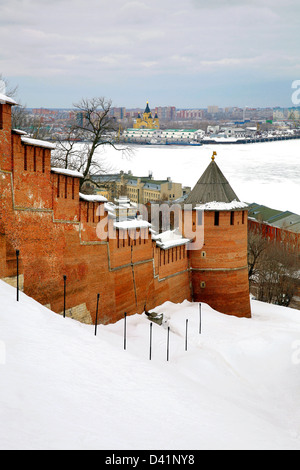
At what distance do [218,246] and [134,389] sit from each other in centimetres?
811

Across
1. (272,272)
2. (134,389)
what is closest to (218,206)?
(134,389)

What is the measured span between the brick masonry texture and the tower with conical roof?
42 mm

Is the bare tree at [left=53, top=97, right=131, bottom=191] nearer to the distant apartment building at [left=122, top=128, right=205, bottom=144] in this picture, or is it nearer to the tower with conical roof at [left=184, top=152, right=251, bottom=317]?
the tower with conical roof at [left=184, top=152, right=251, bottom=317]

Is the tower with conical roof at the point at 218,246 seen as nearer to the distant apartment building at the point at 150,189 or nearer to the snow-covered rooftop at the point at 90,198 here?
the snow-covered rooftop at the point at 90,198

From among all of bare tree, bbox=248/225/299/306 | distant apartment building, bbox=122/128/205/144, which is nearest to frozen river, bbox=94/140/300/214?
bare tree, bbox=248/225/299/306

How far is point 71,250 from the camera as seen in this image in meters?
10.6

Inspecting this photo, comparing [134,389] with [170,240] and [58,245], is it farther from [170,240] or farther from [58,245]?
[170,240]

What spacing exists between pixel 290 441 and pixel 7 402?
3867 millimetres

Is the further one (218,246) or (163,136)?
(163,136)

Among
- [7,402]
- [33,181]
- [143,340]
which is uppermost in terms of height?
[33,181]

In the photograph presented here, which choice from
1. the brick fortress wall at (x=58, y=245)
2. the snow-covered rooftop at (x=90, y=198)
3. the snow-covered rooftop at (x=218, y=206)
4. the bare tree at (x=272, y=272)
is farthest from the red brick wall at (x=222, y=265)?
the bare tree at (x=272, y=272)

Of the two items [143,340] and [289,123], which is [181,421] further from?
[289,123]

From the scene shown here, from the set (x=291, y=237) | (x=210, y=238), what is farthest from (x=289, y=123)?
(x=210, y=238)
